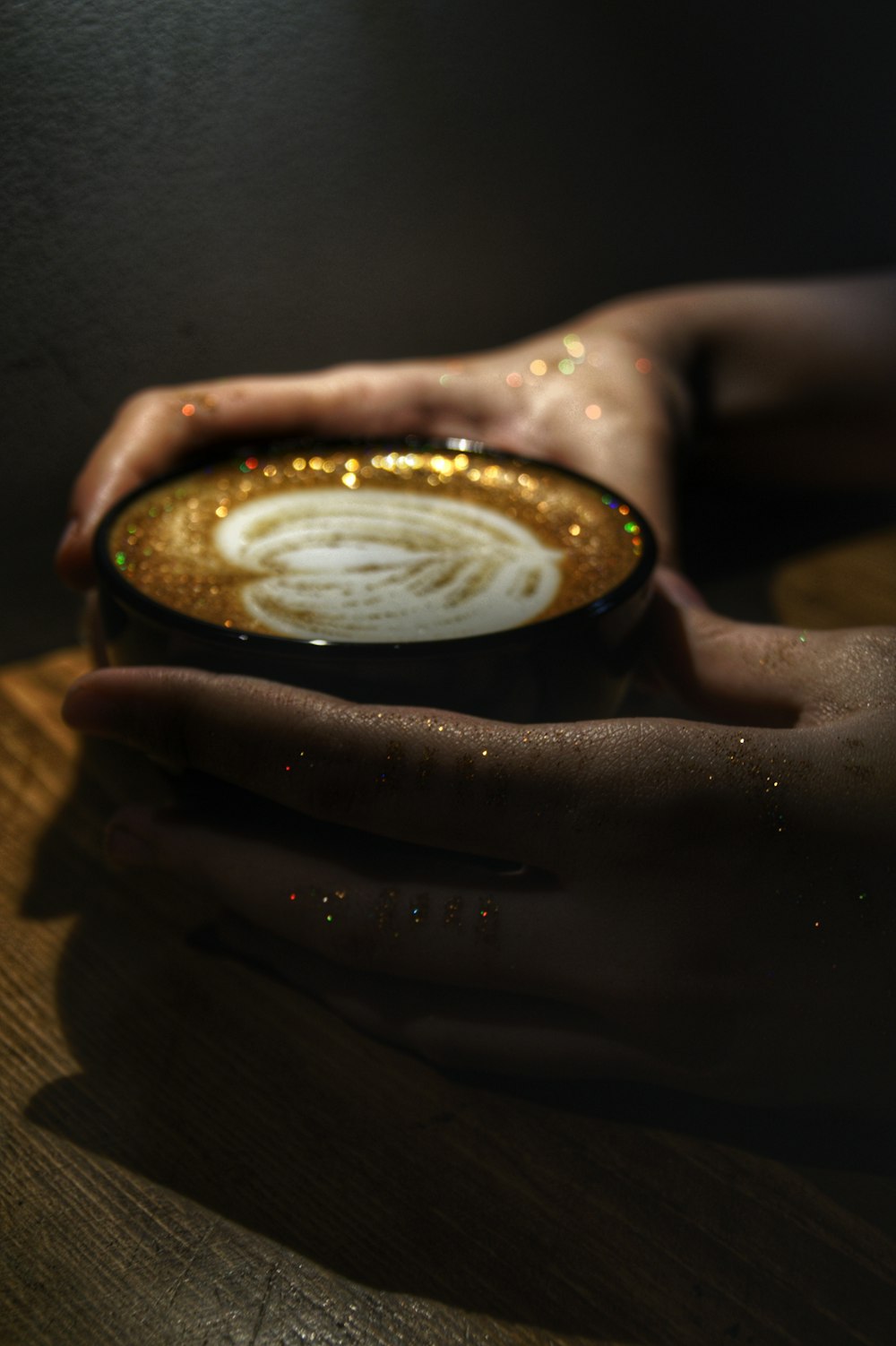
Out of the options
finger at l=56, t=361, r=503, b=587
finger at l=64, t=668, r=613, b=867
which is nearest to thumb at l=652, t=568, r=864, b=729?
finger at l=64, t=668, r=613, b=867

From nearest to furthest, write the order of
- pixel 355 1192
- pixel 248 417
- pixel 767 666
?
pixel 355 1192 < pixel 767 666 < pixel 248 417

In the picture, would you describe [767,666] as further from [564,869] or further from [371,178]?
[371,178]

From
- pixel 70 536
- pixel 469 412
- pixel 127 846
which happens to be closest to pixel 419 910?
pixel 127 846

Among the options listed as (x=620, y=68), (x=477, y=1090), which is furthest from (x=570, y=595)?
(x=620, y=68)

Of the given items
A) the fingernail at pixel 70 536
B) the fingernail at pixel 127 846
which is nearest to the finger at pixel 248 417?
the fingernail at pixel 70 536

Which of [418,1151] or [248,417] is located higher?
[248,417]

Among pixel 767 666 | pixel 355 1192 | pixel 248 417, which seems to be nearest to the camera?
pixel 355 1192

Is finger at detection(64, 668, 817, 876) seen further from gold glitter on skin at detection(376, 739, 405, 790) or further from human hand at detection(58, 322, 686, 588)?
human hand at detection(58, 322, 686, 588)
